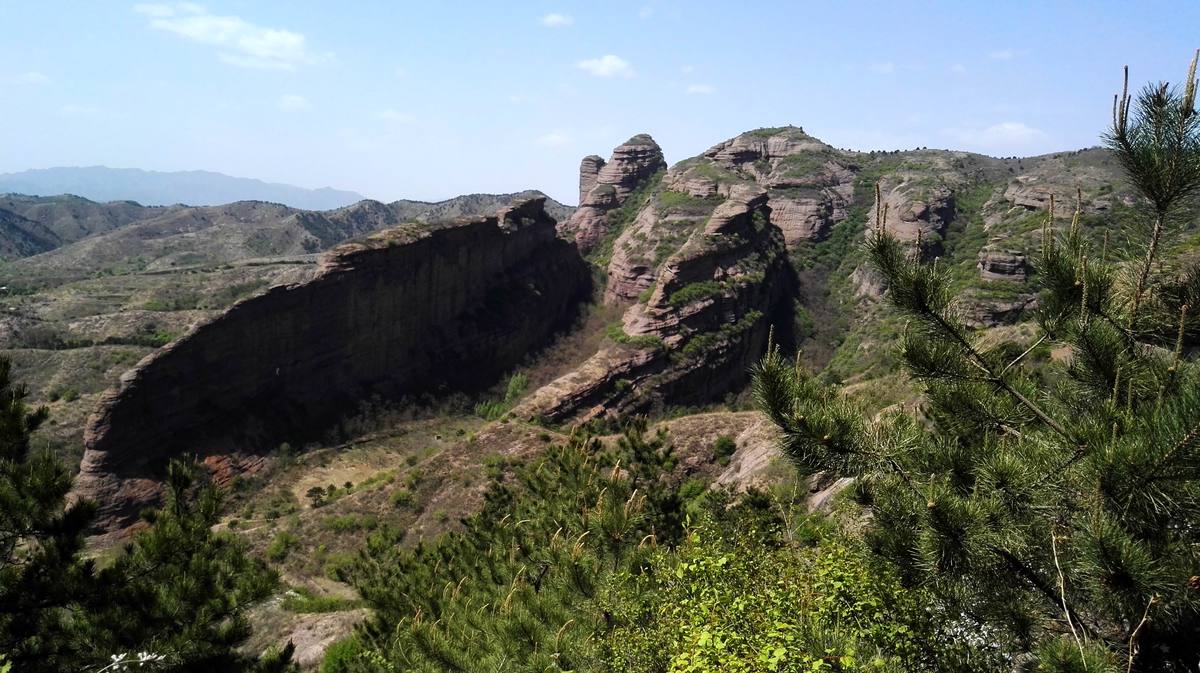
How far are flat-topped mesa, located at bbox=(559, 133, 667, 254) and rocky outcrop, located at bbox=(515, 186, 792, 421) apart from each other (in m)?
29.3

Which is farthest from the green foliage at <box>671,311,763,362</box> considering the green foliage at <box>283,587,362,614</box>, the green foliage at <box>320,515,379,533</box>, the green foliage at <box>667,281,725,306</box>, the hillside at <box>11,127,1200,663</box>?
the green foliage at <box>283,587,362,614</box>

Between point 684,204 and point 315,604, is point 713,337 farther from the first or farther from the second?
point 315,604

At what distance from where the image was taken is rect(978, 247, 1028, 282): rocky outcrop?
4488cm

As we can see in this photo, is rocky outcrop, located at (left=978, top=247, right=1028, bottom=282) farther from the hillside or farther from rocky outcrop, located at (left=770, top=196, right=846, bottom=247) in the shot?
rocky outcrop, located at (left=770, top=196, right=846, bottom=247)

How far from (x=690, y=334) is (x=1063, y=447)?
4636 centimetres

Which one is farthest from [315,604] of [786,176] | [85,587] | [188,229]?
[188,229]

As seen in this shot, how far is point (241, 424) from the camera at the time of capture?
37.6m

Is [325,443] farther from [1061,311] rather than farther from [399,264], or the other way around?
[1061,311]

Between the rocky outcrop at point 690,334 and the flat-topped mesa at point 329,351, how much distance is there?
11279 mm

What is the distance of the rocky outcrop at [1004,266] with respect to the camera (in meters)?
44.9

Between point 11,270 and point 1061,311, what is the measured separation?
13678 cm

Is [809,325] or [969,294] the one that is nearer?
[969,294]

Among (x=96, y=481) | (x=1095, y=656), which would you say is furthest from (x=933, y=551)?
(x=96, y=481)

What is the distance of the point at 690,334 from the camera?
51.8m
